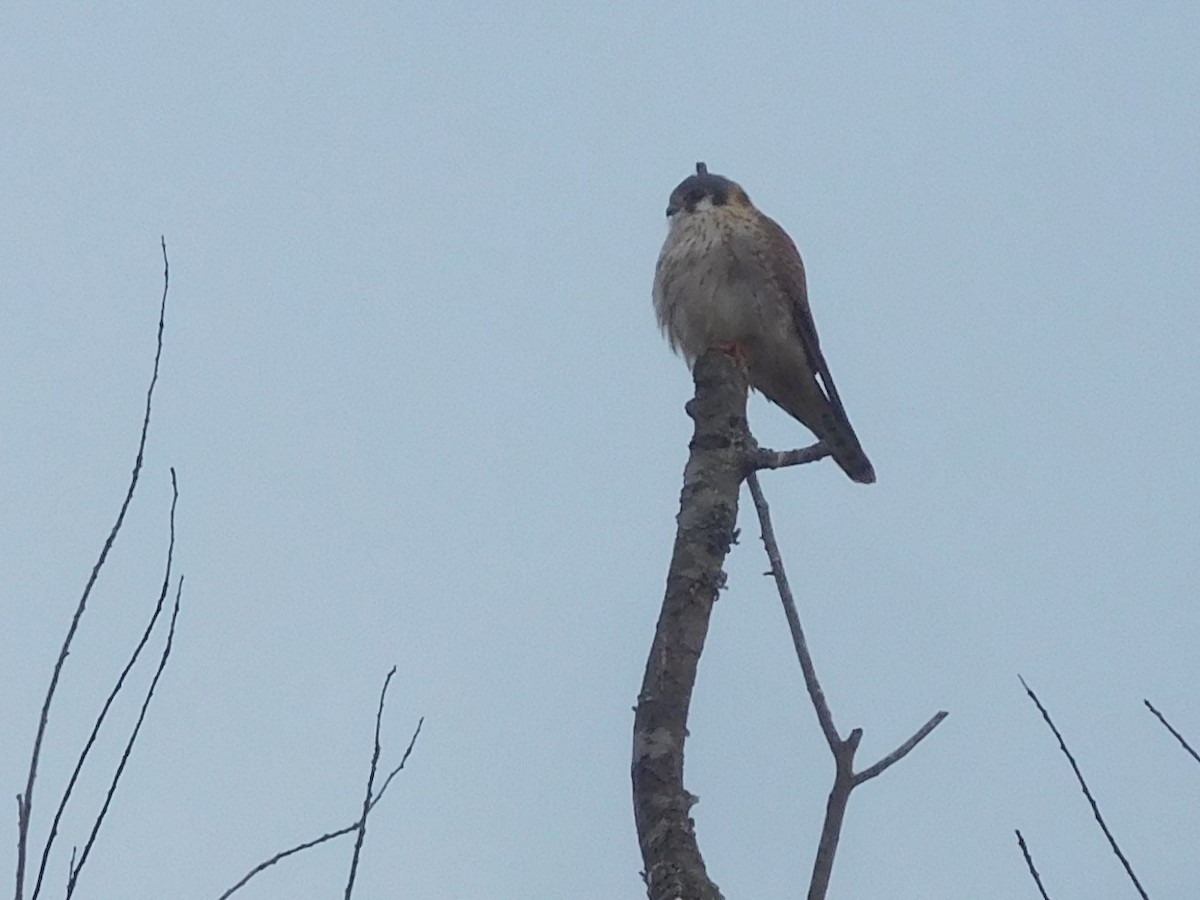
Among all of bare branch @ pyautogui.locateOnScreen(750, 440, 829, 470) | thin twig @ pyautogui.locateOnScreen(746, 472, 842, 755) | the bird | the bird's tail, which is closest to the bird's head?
the bird

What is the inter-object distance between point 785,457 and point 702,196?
2.92m

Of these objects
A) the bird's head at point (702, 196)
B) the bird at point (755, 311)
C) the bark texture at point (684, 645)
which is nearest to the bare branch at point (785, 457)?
the bark texture at point (684, 645)

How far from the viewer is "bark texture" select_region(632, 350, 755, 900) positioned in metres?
1.93

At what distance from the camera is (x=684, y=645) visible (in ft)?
7.16

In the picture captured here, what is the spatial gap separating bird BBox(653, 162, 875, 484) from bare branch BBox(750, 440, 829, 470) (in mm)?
2054

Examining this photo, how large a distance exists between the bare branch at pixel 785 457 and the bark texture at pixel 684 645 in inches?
0.7

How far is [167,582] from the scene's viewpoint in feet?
7.14

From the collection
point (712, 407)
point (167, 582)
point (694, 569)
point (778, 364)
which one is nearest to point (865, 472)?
point (778, 364)

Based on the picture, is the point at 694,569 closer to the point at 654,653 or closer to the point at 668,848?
the point at 654,653

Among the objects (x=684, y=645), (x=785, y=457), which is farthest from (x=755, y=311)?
(x=684, y=645)

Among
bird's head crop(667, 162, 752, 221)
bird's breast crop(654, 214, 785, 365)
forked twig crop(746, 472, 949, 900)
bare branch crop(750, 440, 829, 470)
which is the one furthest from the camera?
bird's head crop(667, 162, 752, 221)

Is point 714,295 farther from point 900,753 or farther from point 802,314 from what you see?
point 900,753

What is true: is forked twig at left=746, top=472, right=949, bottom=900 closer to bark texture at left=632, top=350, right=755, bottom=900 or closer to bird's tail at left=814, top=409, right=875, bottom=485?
bark texture at left=632, top=350, right=755, bottom=900

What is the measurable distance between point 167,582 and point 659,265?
10.5ft
